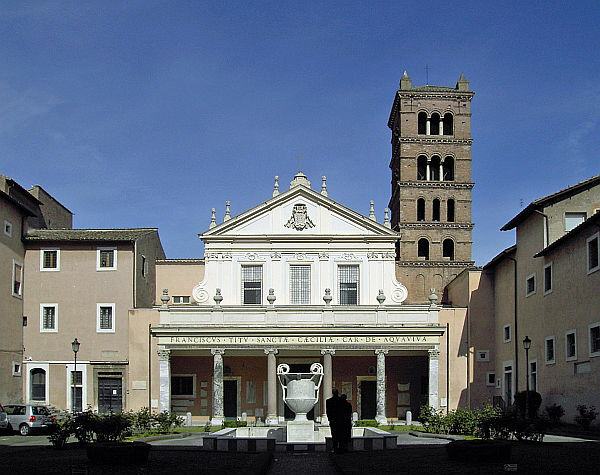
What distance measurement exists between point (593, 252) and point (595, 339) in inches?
125

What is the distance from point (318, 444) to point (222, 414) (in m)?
18.8

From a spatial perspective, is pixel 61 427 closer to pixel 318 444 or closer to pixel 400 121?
pixel 318 444

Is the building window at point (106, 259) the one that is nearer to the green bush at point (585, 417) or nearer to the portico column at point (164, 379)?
the portico column at point (164, 379)

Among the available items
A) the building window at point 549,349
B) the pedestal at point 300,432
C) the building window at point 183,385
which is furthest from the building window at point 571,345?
the building window at point 183,385

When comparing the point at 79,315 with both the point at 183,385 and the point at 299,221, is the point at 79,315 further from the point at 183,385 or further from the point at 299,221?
the point at 299,221

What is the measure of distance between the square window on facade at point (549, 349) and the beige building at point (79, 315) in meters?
21.0

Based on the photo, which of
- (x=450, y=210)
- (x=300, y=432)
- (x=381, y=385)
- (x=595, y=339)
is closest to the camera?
(x=300, y=432)

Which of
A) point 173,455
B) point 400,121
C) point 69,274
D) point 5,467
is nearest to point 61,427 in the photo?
point 173,455

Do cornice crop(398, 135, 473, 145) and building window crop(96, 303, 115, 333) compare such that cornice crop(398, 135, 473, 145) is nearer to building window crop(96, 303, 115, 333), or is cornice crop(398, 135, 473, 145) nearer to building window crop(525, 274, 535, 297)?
building window crop(525, 274, 535, 297)

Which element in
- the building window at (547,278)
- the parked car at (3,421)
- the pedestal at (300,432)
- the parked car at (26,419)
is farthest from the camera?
the building window at (547,278)

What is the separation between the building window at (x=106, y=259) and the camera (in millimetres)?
50469

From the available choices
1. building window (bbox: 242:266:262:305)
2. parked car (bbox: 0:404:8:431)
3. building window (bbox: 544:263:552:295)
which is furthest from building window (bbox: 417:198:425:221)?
parked car (bbox: 0:404:8:431)

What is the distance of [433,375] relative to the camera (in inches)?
1890

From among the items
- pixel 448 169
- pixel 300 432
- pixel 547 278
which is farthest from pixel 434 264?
pixel 300 432
